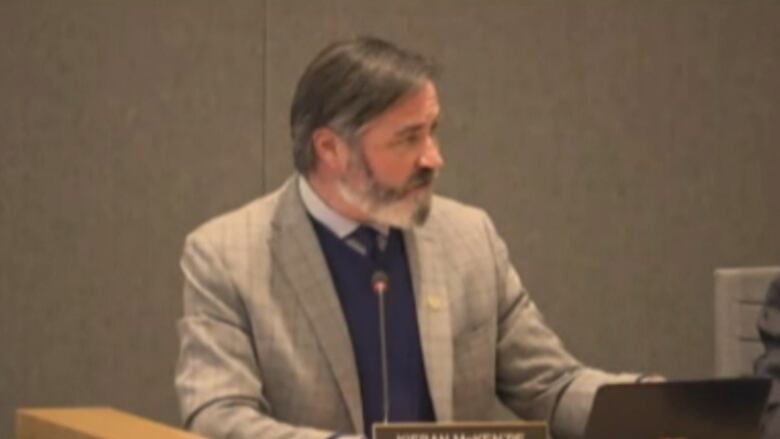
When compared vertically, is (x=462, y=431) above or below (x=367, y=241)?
below

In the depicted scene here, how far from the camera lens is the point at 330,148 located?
3.28m

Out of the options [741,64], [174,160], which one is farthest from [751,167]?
[174,160]

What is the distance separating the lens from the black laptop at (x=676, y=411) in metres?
2.62

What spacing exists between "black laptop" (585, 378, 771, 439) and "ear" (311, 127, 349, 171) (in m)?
0.87

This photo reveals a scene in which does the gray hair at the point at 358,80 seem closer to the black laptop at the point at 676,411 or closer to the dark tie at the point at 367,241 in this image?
the dark tie at the point at 367,241

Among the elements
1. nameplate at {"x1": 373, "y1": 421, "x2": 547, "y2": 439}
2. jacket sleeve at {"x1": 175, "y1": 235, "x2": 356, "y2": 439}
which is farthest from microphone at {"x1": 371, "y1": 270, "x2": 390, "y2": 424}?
nameplate at {"x1": 373, "y1": 421, "x2": 547, "y2": 439}

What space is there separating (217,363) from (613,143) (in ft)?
7.36

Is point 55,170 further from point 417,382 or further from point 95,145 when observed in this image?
point 417,382

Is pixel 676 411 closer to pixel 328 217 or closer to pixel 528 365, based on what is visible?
pixel 528 365

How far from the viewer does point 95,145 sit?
455 cm

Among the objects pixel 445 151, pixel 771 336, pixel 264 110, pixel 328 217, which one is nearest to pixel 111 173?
pixel 264 110

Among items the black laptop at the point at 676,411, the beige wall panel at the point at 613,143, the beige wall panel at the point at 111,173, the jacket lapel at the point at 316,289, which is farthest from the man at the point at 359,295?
the beige wall panel at the point at 613,143

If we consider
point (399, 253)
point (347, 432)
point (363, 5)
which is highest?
point (363, 5)

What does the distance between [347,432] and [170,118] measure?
66.1 inches
